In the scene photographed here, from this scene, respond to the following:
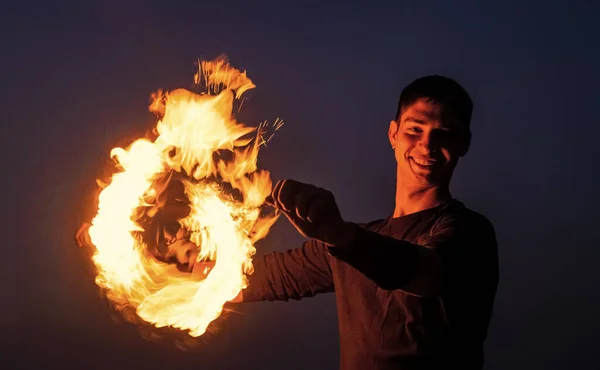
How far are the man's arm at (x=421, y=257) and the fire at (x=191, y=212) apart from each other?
1.85 ft

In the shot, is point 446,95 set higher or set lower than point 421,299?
higher

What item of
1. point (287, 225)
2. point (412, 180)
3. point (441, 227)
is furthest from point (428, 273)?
point (287, 225)

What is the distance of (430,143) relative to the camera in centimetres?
157

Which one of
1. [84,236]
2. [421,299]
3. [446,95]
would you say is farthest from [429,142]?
[84,236]

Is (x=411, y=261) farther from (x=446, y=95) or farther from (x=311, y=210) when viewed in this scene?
(x=446, y=95)

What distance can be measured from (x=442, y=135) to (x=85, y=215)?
1.07 metres

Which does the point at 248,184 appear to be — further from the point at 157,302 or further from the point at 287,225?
the point at 287,225

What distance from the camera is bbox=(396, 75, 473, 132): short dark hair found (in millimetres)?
1574

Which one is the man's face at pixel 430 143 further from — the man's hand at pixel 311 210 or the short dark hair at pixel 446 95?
the man's hand at pixel 311 210

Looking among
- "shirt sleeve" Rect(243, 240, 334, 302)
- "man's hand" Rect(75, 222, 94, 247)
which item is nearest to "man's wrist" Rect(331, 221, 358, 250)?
"shirt sleeve" Rect(243, 240, 334, 302)

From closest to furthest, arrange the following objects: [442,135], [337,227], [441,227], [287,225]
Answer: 1. [337,227]
2. [441,227]
3. [442,135]
4. [287,225]

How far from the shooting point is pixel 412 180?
1.65 metres

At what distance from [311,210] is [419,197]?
0.70 m

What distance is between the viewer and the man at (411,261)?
3.54 feet
